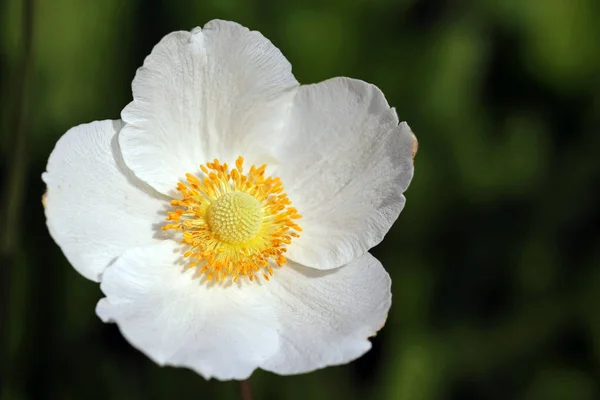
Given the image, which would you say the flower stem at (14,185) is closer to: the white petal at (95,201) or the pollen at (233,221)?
the white petal at (95,201)

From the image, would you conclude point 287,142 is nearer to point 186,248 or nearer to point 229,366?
point 186,248

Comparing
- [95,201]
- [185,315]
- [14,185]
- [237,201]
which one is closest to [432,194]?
[237,201]

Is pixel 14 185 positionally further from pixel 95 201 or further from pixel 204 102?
pixel 204 102

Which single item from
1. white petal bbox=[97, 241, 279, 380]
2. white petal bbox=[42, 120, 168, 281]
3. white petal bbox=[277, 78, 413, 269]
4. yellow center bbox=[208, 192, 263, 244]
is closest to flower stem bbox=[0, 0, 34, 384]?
white petal bbox=[42, 120, 168, 281]

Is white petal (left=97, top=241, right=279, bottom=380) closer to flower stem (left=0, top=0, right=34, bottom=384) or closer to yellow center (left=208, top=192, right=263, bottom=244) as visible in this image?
yellow center (left=208, top=192, right=263, bottom=244)

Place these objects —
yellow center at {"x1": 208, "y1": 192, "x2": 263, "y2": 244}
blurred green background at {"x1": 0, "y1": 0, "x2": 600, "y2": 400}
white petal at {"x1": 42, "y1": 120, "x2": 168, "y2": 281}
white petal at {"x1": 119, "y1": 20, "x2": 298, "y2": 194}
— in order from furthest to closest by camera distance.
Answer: blurred green background at {"x1": 0, "y1": 0, "x2": 600, "y2": 400} < yellow center at {"x1": 208, "y1": 192, "x2": 263, "y2": 244} < white petal at {"x1": 119, "y1": 20, "x2": 298, "y2": 194} < white petal at {"x1": 42, "y1": 120, "x2": 168, "y2": 281}

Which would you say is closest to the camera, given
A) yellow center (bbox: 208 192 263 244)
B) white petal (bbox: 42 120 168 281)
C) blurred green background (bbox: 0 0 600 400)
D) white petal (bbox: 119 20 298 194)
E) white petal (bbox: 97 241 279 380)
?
white petal (bbox: 97 241 279 380)

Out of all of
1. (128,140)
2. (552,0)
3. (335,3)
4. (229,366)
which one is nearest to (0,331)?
(128,140)
